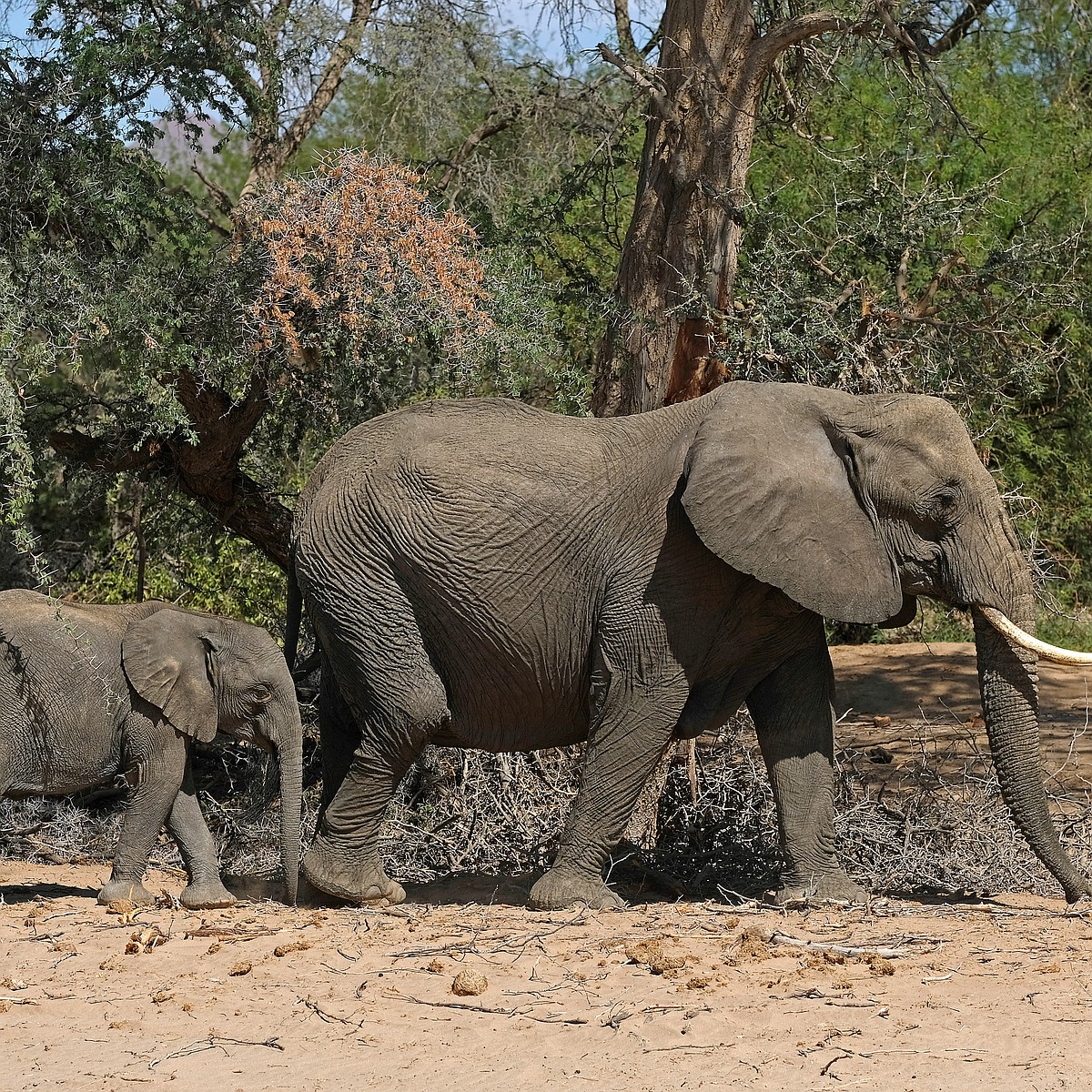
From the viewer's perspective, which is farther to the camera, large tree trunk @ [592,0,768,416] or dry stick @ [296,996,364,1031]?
large tree trunk @ [592,0,768,416]

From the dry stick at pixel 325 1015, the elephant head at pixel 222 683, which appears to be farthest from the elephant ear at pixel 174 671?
the dry stick at pixel 325 1015

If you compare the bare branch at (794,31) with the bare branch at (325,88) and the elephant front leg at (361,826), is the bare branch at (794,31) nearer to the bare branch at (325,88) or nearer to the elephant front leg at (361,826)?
the bare branch at (325,88)

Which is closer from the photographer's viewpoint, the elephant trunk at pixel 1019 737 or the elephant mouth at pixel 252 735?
the elephant trunk at pixel 1019 737

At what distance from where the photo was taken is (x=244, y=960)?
6.45 metres

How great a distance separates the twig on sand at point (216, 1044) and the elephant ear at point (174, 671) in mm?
2479

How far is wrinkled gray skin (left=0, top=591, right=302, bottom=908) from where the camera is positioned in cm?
789

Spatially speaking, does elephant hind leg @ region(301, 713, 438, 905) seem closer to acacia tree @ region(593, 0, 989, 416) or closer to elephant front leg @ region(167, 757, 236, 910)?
elephant front leg @ region(167, 757, 236, 910)

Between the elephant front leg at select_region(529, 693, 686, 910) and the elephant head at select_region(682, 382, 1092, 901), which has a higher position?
the elephant head at select_region(682, 382, 1092, 901)

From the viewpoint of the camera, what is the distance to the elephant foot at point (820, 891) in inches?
287

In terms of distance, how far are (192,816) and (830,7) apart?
5925 mm

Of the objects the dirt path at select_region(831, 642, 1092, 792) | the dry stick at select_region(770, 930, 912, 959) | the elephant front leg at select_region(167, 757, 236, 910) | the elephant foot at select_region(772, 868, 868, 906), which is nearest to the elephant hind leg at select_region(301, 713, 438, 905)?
the elephant front leg at select_region(167, 757, 236, 910)

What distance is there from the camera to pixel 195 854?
8.02m

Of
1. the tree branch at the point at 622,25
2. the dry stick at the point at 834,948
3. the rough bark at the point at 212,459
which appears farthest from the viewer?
the tree branch at the point at 622,25

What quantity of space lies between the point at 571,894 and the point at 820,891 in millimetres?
1127
